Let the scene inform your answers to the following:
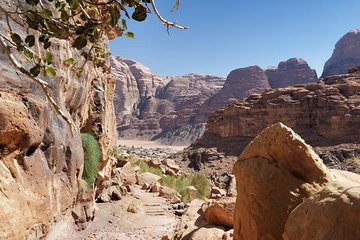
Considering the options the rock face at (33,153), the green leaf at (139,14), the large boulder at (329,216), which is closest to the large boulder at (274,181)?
the large boulder at (329,216)

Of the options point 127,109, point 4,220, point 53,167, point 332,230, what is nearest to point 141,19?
point 332,230

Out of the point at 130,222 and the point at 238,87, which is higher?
the point at 238,87

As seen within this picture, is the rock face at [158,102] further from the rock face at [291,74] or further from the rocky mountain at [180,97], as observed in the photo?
the rock face at [291,74]

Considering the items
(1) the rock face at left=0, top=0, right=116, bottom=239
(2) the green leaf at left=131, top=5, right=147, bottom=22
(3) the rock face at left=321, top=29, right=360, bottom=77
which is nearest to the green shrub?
(1) the rock face at left=0, top=0, right=116, bottom=239

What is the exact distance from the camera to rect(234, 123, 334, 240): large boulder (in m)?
4.29

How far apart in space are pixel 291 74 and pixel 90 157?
359 ft

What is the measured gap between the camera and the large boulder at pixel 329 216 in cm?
261

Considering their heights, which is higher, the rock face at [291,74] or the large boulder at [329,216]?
the rock face at [291,74]

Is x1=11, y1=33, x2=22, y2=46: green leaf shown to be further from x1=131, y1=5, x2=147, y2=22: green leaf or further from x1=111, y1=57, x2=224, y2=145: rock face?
x1=111, y1=57, x2=224, y2=145: rock face

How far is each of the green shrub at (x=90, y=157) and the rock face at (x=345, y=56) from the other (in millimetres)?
110558

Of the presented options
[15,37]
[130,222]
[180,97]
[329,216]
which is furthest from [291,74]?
[15,37]

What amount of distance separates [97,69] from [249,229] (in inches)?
415

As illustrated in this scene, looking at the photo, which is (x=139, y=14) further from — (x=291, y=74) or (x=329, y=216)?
(x=291, y=74)

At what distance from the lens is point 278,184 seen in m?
4.46
